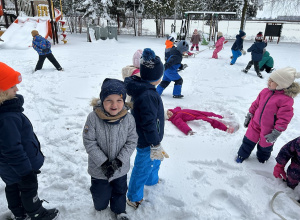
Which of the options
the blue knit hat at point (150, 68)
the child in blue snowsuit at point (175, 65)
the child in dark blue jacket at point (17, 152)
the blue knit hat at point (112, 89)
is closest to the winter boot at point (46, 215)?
the child in dark blue jacket at point (17, 152)

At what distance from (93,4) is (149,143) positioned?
73.8 feet

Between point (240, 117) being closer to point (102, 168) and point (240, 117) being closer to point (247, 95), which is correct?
point (247, 95)

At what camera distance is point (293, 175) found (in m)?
2.55

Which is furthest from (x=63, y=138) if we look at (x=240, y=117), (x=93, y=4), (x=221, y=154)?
(x=93, y=4)

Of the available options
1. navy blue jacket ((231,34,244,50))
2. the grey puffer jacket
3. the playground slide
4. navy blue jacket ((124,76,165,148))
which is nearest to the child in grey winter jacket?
the grey puffer jacket

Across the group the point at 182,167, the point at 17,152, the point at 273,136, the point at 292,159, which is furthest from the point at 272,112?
the point at 17,152

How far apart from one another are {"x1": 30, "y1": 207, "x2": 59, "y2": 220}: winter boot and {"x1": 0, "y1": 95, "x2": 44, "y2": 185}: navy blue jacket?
0.47m

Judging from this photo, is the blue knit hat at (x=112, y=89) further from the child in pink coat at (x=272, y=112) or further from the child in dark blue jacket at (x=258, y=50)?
the child in dark blue jacket at (x=258, y=50)

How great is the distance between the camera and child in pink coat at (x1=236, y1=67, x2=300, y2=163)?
8.45 feet

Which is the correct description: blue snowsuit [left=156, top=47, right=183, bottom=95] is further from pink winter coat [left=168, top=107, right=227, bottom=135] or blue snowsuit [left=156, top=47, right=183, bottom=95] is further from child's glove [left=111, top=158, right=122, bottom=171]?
child's glove [left=111, top=158, right=122, bottom=171]

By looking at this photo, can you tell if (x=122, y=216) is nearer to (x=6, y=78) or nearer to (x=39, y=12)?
(x=6, y=78)

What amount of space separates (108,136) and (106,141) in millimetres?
49

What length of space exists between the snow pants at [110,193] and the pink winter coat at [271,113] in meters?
1.93

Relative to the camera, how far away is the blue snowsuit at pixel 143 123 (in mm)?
2043
